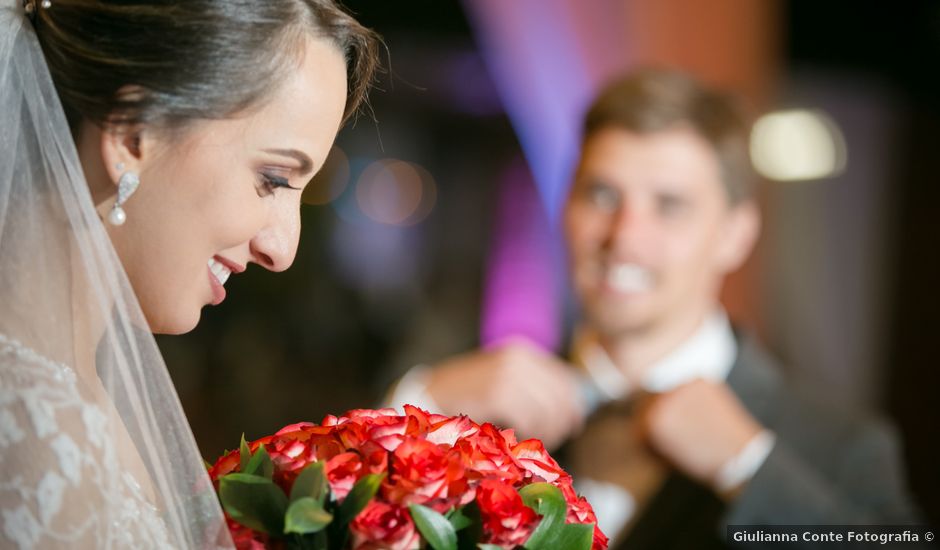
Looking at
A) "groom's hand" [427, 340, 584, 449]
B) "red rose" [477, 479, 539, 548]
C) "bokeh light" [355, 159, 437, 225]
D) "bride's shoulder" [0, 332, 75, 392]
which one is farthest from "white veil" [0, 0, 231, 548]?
"bokeh light" [355, 159, 437, 225]

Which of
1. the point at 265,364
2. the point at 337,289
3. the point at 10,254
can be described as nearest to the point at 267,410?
the point at 265,364

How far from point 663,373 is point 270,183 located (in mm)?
1301

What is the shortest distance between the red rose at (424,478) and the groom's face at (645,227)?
1.18 metres

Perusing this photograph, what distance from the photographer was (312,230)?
328 inches

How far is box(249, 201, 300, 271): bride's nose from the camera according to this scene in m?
0.98

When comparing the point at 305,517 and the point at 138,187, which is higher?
the point at 138,187

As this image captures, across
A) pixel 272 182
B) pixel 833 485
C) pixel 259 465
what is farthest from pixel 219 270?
pixel 833 485

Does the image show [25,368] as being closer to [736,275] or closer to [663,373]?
[663,373]

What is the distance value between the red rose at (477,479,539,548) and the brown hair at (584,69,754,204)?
1.33 m

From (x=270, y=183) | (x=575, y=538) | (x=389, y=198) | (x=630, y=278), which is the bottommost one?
(x=389, y=198)

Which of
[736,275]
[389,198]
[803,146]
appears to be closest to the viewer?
[736,275]

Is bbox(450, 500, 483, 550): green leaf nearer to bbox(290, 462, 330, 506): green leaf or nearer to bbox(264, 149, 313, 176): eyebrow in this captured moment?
bbox(290, 462, 330, 506): green leaf

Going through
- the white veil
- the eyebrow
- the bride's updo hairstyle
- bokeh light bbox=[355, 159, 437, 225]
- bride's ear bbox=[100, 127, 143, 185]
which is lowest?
bokeh light bbox=[355, 159, 437, 225]

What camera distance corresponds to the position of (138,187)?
3.04 ft
